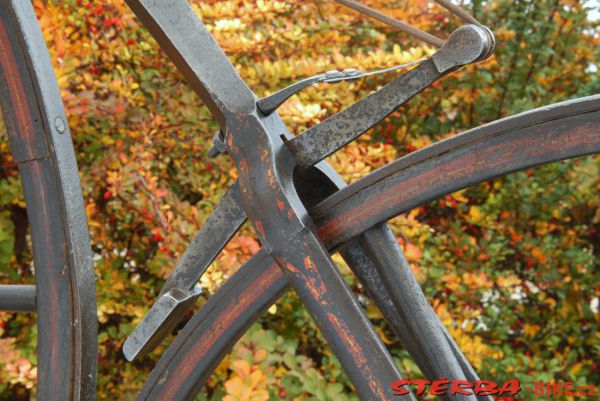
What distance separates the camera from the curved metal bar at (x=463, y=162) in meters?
0.60

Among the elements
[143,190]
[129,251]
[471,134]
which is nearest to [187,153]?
[143,190]

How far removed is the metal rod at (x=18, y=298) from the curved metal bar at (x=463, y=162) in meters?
0.34

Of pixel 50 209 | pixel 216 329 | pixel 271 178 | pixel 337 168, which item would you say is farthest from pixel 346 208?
pixel 337 168

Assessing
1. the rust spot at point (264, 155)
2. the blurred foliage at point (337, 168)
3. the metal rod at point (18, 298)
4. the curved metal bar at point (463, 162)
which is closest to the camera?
the curved metal bar at point (463, 162)

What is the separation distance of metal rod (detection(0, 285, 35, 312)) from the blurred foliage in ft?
1.68

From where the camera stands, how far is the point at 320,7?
1945 millimetres

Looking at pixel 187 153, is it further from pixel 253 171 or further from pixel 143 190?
pixel 253 171

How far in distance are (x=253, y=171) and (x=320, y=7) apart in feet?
4.35

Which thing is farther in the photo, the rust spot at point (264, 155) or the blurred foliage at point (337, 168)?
the blurred foliage at point (337, 168)

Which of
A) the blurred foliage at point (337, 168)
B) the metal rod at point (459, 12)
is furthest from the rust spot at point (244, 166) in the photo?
the blurred foliage at point (337, 168)

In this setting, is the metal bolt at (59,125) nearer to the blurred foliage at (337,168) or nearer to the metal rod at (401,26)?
the metal rod at (401,26)

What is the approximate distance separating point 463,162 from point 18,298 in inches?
20.3

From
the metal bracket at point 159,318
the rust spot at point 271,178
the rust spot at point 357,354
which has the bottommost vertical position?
the rust spot at point 357,354

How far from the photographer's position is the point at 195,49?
75 centimetres
